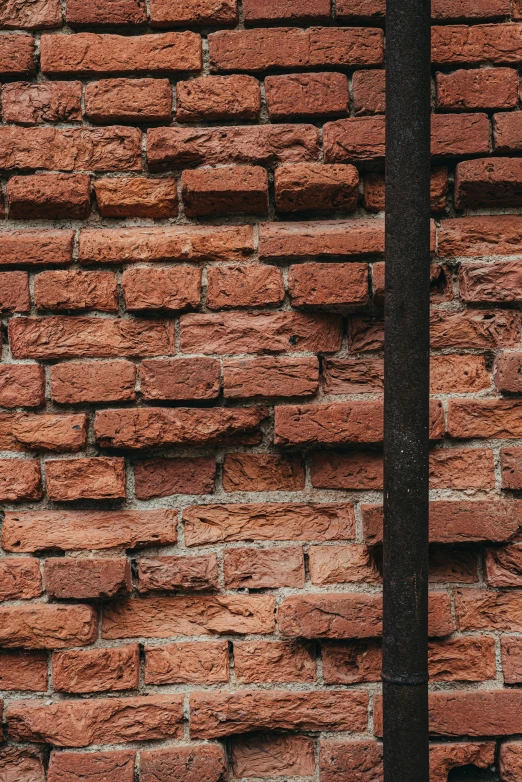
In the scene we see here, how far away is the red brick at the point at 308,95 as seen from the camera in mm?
1525

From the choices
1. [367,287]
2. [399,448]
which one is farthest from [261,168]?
[399,448]

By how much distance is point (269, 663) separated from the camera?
1.51 m

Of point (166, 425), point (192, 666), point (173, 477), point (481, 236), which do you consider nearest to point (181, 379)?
point (166, 425)

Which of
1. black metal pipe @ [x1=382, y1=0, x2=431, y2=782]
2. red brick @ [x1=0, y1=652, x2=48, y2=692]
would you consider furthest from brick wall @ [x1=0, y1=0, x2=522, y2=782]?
black metal pipe @ [x1=382, y1=0, x2=431, y2=782]

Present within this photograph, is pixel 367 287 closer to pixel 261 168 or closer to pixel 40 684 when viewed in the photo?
pixel 261 168

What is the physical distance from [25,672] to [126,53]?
1.22m

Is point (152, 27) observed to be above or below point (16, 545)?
above

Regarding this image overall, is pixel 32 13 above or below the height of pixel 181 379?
above

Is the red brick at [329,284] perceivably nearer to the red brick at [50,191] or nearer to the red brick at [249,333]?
the red brick at [249,333]

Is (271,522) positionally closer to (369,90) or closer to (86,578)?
(86,578)

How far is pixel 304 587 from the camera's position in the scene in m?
1.52

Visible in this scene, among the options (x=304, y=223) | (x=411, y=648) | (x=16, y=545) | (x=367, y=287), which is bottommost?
(x=411, y=648)

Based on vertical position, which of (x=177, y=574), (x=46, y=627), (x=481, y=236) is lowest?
(x=46, y=627)

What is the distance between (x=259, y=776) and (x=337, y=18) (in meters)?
1.48
